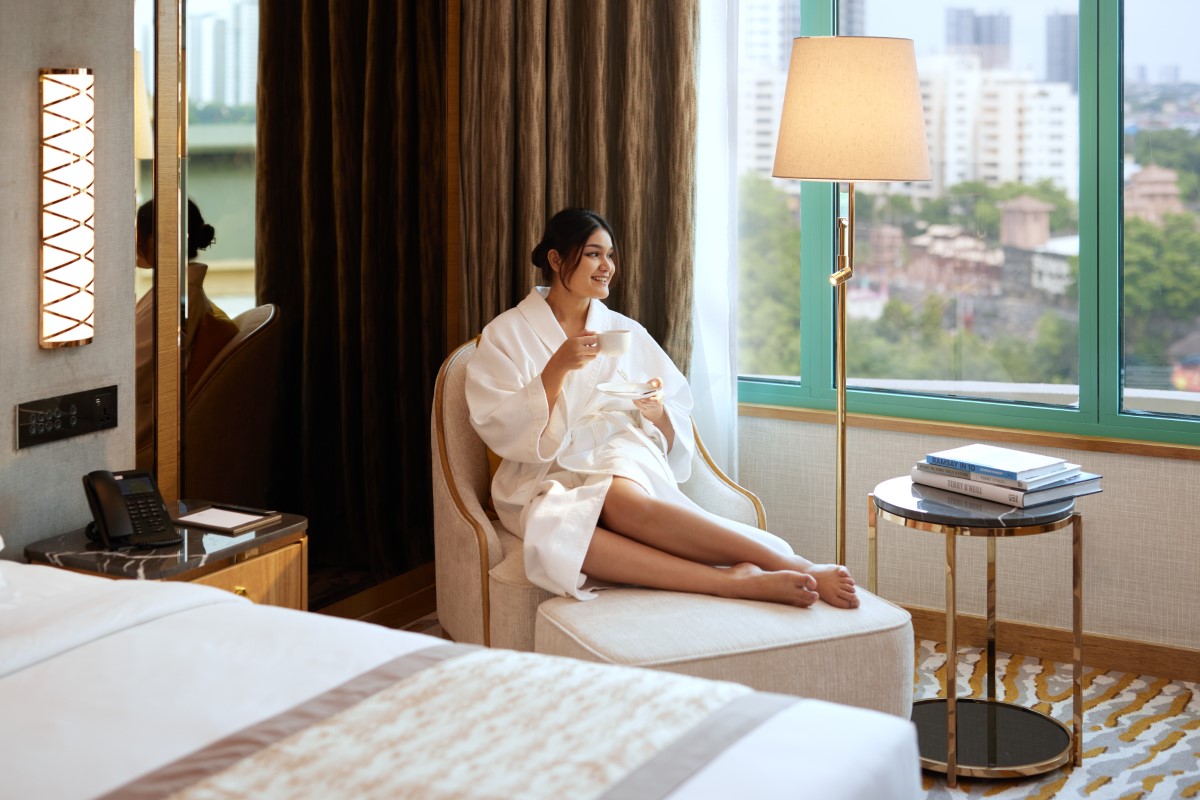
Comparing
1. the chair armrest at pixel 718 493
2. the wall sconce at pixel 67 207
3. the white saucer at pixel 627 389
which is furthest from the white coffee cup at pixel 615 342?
the wall sconce at pixel 67 207

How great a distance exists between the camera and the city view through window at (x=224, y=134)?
308cm

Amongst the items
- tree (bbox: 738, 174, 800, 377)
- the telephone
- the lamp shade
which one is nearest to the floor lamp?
the lamp shade

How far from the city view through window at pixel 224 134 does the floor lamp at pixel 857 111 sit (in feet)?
4.59

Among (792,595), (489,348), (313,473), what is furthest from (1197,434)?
(313,473)

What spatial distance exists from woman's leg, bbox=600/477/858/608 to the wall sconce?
126cm

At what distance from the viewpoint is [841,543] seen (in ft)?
11.1

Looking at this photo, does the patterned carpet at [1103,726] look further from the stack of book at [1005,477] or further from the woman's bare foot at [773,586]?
the stack of book at [1005,477]

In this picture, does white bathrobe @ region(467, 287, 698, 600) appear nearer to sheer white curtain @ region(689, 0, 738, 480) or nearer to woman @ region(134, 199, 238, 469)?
sheer white curtain @ region(689, 0, 738, 480)

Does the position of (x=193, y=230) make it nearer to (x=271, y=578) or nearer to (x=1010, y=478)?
(x=271, y=578)

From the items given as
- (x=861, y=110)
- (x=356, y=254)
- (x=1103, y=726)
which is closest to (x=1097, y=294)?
(x=861, y=110)

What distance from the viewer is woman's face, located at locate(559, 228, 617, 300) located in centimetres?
345

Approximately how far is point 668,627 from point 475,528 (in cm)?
66

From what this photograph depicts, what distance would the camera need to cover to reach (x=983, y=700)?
10.5 feet

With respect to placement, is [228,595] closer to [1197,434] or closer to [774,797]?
[774,797]
